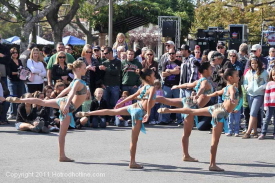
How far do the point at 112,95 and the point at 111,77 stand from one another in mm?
463

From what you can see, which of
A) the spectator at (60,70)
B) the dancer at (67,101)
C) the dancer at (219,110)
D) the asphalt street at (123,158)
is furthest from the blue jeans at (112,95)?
the dancer at (219,110)

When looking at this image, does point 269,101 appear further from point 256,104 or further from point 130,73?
point 130,73

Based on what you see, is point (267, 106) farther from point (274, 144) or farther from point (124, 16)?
point (124, 16)

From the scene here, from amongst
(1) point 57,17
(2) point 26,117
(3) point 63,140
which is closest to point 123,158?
(3) point 63,140

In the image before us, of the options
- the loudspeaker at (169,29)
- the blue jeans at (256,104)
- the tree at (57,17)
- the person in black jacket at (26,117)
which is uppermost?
the tree at (57,17)

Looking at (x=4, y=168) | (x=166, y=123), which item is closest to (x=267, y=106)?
(x=166, y=123)

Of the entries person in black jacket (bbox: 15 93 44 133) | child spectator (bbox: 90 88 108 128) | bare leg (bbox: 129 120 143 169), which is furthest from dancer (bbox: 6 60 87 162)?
child spectator (bbox: 90 88 108 128)

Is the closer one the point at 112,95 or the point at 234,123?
the point at 234,123

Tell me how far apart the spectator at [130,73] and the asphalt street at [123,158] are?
173 centimetres

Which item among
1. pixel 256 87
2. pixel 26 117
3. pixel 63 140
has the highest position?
pixel 256 87

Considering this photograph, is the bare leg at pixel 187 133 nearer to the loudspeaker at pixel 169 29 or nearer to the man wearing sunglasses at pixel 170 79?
the man wearing sunglasses at pixel 170 79

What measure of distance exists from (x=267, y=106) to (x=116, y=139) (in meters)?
3.36

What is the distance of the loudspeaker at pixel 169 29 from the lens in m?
21.9

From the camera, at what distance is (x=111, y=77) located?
14758 mm
